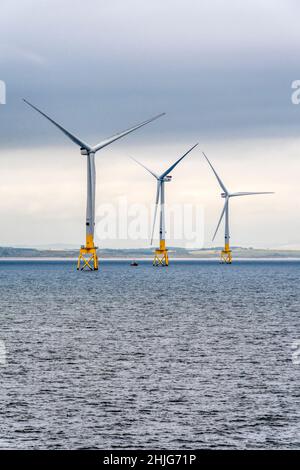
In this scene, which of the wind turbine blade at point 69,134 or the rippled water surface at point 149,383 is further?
the wind turbine blade at point 69,134

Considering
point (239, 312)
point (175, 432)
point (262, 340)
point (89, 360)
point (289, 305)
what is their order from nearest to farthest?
1. point (175, 432)
2. point (89, 360)
3. point (262, 340)
4. point (239, 312)
5. point (289, 305)

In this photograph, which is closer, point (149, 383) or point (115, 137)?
point (149, 383)

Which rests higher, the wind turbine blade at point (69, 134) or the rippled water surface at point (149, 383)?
the wind turbine blade at point (69, 134)

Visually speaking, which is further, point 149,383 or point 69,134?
point 69,134

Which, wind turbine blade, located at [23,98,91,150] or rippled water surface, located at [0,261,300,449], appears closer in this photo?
rippled water surface, located at [0,261,300,449]

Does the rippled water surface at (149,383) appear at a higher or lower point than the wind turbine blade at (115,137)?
lower

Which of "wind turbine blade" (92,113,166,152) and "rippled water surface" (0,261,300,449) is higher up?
"wind turbine blade" (92,113,166,152)

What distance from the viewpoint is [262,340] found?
6712 cm

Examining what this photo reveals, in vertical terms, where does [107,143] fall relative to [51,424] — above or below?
above

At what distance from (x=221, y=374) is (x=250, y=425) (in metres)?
13.6

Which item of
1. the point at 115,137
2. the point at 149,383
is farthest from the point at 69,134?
the point at 149,383

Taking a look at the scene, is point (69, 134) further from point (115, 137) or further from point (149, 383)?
point (149, 383)
